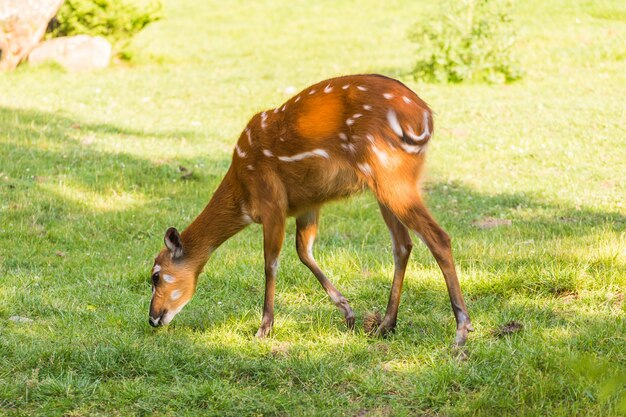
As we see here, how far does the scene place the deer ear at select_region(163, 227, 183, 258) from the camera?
5383mm

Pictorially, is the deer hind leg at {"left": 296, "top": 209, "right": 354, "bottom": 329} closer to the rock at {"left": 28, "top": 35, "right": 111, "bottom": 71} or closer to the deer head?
the deer head

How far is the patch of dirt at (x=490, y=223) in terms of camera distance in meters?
7.86

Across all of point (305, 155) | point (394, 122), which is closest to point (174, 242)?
point (305, 155)

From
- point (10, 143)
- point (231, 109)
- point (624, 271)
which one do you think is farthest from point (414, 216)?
point (231, 109)

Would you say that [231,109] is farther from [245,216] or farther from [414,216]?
[414,216]

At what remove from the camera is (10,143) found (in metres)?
10.2

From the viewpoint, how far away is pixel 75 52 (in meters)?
15.4

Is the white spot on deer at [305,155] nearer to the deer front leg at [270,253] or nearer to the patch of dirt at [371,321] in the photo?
the deer front leg at [270,253]

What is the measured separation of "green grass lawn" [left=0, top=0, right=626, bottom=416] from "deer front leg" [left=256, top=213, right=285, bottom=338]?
12 centimetres

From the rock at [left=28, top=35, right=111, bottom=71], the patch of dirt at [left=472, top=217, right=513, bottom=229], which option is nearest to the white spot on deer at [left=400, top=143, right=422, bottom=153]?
the patch of dirt at [left=472, top=217, right=513, bottom=229]

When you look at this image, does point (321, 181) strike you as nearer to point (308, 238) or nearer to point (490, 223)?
point (308, 238)

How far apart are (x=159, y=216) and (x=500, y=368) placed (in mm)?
4508

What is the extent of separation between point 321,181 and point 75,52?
11396mm

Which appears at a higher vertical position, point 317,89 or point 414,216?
point 317,89
